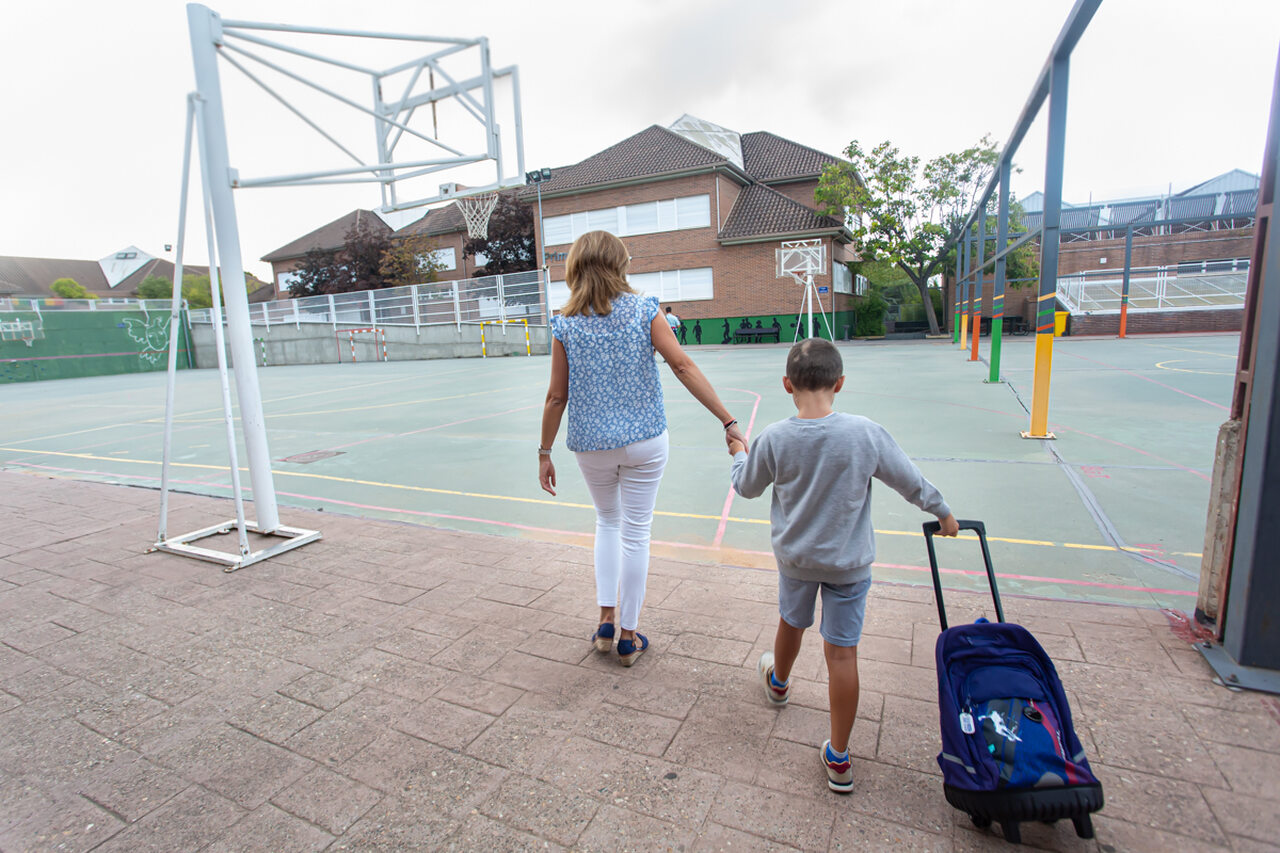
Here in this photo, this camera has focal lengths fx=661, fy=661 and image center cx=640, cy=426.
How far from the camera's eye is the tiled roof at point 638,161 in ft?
91.1

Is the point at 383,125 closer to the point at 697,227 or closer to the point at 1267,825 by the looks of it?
the point at 1267,825

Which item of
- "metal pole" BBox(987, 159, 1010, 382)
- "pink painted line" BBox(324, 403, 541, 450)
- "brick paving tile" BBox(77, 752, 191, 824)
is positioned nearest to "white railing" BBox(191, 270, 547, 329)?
"pink painted line" BBox(324, 403, 541, 450)

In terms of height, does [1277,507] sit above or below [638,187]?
below

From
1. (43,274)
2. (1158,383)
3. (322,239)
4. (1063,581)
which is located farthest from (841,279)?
(43,274)

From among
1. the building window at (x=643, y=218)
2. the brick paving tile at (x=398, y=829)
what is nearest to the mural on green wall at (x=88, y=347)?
the building window at (x=643, y=218)

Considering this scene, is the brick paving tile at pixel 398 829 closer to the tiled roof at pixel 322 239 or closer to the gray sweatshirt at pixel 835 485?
the gray sweatshirt at pixel 835 485

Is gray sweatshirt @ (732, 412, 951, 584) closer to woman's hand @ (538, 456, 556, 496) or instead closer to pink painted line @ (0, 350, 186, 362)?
woman's hand @ (538, 456, 556, 496)

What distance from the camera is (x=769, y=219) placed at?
27.8 meters

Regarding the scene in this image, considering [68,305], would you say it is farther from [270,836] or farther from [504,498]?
[270,836]

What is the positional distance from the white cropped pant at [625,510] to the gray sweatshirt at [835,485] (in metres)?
0.74

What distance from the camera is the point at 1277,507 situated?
232 centimetres

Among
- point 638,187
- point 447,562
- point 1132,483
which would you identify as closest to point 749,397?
point 1132,483

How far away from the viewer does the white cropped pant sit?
270 centimetres

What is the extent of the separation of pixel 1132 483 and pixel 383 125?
7759 mm
